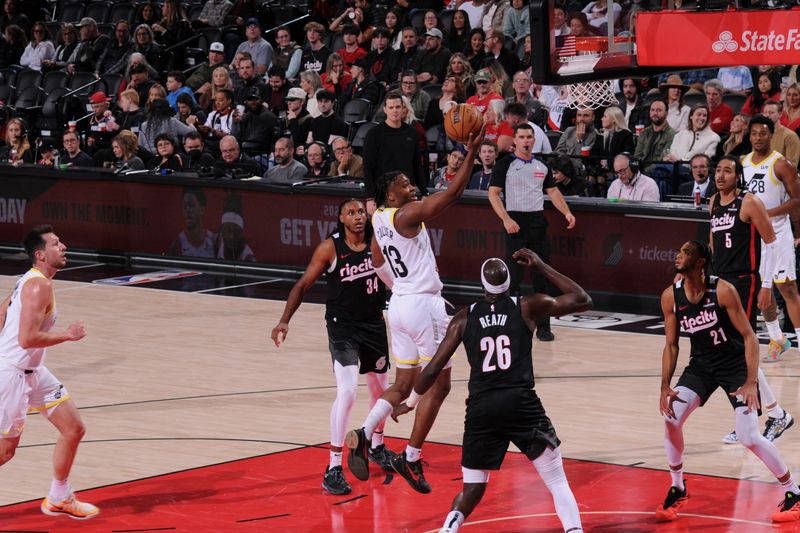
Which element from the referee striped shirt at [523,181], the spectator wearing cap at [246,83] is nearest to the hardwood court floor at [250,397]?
the referee striped shirt at [523,181]

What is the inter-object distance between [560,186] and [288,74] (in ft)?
21.9

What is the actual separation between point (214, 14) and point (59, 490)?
16945 millimetres

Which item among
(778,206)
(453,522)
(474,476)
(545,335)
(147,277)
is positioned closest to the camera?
(453,522)

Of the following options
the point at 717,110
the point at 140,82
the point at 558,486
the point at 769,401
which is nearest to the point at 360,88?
the point at 140,82

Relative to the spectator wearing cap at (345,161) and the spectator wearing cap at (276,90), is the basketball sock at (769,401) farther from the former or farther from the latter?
the spectator wearing cap at (276,90)

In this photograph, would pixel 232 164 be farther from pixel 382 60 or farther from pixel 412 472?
pixel 412 472

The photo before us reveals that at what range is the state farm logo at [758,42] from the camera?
11.2 metres

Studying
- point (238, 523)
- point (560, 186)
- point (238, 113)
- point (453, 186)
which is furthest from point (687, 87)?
point (238, 523)

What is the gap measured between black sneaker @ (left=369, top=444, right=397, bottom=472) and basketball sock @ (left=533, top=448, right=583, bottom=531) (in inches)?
86.4

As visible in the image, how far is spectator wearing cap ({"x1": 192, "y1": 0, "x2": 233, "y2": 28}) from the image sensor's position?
2412cm

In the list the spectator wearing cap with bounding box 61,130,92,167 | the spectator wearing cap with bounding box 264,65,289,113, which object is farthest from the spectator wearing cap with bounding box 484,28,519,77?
the spectator wearing cap with bounding box 61,130,92,167

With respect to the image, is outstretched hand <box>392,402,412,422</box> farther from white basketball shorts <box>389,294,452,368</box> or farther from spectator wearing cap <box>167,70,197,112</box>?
spectator wearing cap <box>167,70,197,112</box>

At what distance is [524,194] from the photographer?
46.4ft

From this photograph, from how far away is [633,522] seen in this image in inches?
331
